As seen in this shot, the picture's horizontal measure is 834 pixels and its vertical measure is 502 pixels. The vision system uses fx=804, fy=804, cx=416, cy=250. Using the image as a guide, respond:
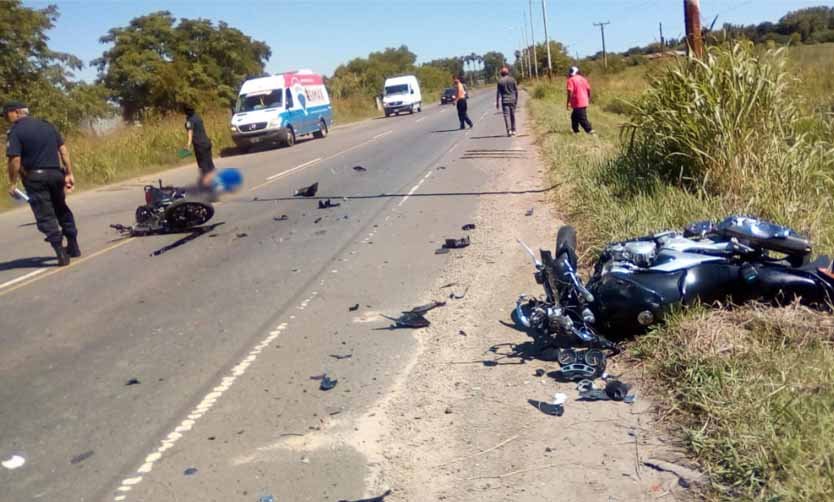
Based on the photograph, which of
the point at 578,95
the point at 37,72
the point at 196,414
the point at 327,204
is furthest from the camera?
the point at 37,72

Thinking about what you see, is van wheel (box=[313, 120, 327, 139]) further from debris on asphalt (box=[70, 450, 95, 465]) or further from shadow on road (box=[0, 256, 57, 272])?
debris on asphalt (box=[70, 450, 95, 465])

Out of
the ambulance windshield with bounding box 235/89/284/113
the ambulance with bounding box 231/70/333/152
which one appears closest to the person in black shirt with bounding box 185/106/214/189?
the ambulance with bounding box 231/70/333/152

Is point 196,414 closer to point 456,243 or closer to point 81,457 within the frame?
point 81,457

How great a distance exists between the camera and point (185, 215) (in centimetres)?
1097

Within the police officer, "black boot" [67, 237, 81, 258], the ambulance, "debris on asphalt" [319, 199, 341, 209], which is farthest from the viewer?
the ambulance

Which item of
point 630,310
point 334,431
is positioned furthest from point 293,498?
point 630,310

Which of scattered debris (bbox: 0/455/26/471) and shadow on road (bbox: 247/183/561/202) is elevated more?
scattered debris (bbox: 0/455/26/471)

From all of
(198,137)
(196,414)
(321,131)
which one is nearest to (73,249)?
(198,137)

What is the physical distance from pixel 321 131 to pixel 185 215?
2267 centimetres

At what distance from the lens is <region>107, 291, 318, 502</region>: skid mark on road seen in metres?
3.97

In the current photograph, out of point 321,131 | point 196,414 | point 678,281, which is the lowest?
point 196,414

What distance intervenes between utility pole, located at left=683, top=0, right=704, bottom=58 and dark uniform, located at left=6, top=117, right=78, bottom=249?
7.55m

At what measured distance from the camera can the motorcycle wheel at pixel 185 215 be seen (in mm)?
10547

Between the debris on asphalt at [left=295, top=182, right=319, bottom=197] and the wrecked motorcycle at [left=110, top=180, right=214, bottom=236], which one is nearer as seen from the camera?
the wrecked motorcycle at [left=110, top=180, right=214, bottom=236]
